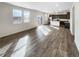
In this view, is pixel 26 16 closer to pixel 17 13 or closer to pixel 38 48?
pixel 17 13

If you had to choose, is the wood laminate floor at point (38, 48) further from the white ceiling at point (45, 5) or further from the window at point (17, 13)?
the window at point (17, 13)

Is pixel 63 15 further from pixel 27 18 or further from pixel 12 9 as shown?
pixel 12 9

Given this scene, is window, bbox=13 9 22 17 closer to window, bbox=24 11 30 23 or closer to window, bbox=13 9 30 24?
window, bbox=13 9 30 24

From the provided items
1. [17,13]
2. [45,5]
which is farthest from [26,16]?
[45,5]

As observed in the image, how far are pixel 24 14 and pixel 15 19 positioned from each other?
2.14 metres

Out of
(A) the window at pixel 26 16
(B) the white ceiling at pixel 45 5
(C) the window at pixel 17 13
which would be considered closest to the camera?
(B) the white ceiling at pixel 45 5

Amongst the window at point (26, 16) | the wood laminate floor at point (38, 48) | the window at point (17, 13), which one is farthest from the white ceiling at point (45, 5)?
the wood laminate floor at point (38, 48)

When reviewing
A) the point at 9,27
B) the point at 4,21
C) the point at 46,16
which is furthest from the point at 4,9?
the point at 46,16

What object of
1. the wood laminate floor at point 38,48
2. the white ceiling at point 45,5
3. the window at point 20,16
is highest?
the white ceiling at point 45,5

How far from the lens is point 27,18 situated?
12.4 metres

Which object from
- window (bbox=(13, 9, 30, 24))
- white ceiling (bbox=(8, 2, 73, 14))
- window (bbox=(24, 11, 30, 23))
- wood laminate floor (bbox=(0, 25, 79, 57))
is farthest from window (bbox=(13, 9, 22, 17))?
wood laminate floor (bbox=(0, 25, 79, 57))

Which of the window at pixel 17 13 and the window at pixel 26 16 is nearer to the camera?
the window at pixel 17 13

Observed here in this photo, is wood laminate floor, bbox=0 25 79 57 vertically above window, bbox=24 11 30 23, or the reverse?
window, bbox=24 11 30 23

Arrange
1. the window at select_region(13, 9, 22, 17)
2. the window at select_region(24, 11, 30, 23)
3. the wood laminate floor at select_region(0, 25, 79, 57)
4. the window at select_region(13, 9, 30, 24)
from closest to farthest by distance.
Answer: the wood laminate floor at select_region(0, 25, 79, 57) < the window at select_region(13, 9, 22, 17) < the window at select_region(13, 9, 30, 24) < the window at select_region(24, 11, 30, 23)
